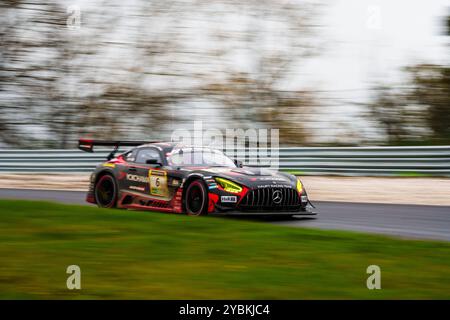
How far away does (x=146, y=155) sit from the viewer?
12.6 m

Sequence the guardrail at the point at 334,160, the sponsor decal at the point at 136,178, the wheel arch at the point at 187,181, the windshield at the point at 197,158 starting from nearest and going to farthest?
the wheel arch at the point at 187,181 < the windshield at the point at 197,158 < the sponsor decal at the point at 136,178 < the guardrail at the point at 334,160

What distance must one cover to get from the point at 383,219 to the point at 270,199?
5.68ft

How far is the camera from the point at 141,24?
70.2ft

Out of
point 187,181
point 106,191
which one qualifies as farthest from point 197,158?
point 106,191

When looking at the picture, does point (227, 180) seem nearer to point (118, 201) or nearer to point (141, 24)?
point (118, 201)

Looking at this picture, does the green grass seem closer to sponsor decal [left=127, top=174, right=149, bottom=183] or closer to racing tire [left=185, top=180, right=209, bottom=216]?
racing tire [left=185, top=180, right=209, bottom=216]

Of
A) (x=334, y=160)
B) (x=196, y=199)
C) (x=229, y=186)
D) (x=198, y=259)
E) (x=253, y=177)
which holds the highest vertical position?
(x=334, y=160)

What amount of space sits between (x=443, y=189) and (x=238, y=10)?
8978mm

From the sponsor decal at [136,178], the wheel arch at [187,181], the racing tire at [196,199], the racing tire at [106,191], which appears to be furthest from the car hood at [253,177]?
the racing tire at [106,191]

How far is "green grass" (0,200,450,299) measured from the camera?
5.82 meters

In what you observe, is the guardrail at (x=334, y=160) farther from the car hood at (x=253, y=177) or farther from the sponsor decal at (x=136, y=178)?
the sponsor decal at (x=136, y=178)

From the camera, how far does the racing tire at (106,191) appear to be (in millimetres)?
12848

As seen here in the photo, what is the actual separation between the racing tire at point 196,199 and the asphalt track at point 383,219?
1104 mm

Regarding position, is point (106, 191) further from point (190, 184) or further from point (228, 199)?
point (228, 199)
